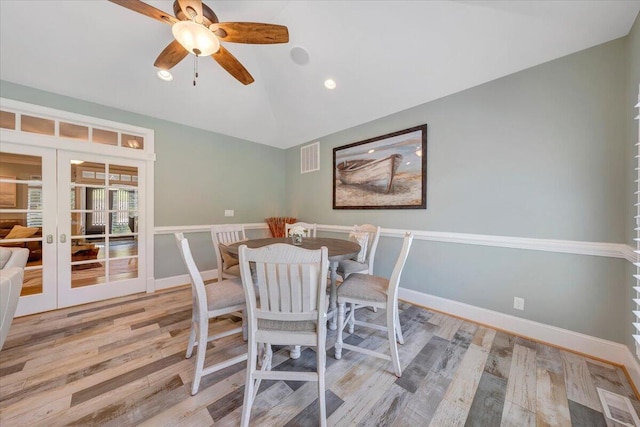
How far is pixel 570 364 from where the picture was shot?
1.77 metres

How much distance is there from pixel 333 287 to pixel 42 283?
3358 millimetres

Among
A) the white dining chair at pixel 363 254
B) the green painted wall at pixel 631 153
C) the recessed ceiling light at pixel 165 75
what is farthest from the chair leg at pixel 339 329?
the recessed ceiling light at pixel 165 75

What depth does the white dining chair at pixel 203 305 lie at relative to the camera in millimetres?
1509

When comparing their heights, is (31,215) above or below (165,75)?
below

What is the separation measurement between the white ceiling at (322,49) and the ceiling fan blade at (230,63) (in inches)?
24.0

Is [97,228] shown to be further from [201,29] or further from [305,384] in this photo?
[305,384]

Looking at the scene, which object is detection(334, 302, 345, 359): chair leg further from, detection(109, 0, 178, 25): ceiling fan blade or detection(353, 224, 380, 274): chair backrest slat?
detection(109, 0, 178, 25): ceiling fan blade

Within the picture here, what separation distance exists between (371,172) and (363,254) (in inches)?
50.9

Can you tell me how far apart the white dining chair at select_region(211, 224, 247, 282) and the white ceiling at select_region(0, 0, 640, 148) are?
196 centimetres

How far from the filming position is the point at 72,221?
2756 mm

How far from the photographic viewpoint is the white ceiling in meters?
1.89

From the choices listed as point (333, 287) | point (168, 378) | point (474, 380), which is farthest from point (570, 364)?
point (168, 378)

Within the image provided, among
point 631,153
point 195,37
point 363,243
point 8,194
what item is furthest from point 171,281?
point 631,153

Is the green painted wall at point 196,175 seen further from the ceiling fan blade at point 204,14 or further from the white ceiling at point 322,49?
the ceiling fan blade at point 204,14
